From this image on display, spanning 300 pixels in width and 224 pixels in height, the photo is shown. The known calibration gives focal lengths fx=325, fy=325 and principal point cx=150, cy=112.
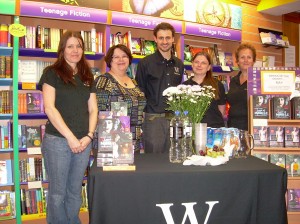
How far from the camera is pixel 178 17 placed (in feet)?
14.2

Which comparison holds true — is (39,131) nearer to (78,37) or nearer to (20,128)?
(20,128)

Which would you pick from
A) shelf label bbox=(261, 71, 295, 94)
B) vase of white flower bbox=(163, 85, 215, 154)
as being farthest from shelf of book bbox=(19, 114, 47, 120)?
shelf label bbox=(261, 71, 295, 94)

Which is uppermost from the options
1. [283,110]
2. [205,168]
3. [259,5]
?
[259,5]

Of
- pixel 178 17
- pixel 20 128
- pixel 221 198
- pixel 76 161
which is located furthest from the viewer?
pixel 178 17

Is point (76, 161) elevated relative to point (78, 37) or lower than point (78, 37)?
lower

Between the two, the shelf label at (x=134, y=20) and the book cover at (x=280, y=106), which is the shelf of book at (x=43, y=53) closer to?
the shelf label at (x=134, y=20)

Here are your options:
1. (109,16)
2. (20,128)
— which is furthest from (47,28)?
(20,128)

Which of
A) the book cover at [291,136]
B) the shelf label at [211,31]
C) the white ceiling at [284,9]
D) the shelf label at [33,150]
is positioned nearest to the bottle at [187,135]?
the book cover at [291,136]

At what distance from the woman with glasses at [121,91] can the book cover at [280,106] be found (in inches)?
45.9

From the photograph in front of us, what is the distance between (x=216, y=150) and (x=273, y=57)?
4.21m

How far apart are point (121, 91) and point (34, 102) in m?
1.35

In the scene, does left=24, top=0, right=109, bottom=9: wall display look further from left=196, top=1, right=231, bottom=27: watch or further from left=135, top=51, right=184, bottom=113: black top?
left=196, top=1, right=231, bottom=27: watch

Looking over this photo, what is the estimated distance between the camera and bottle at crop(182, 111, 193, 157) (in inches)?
84.4

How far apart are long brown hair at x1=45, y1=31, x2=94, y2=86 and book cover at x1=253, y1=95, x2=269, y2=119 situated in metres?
1.46
